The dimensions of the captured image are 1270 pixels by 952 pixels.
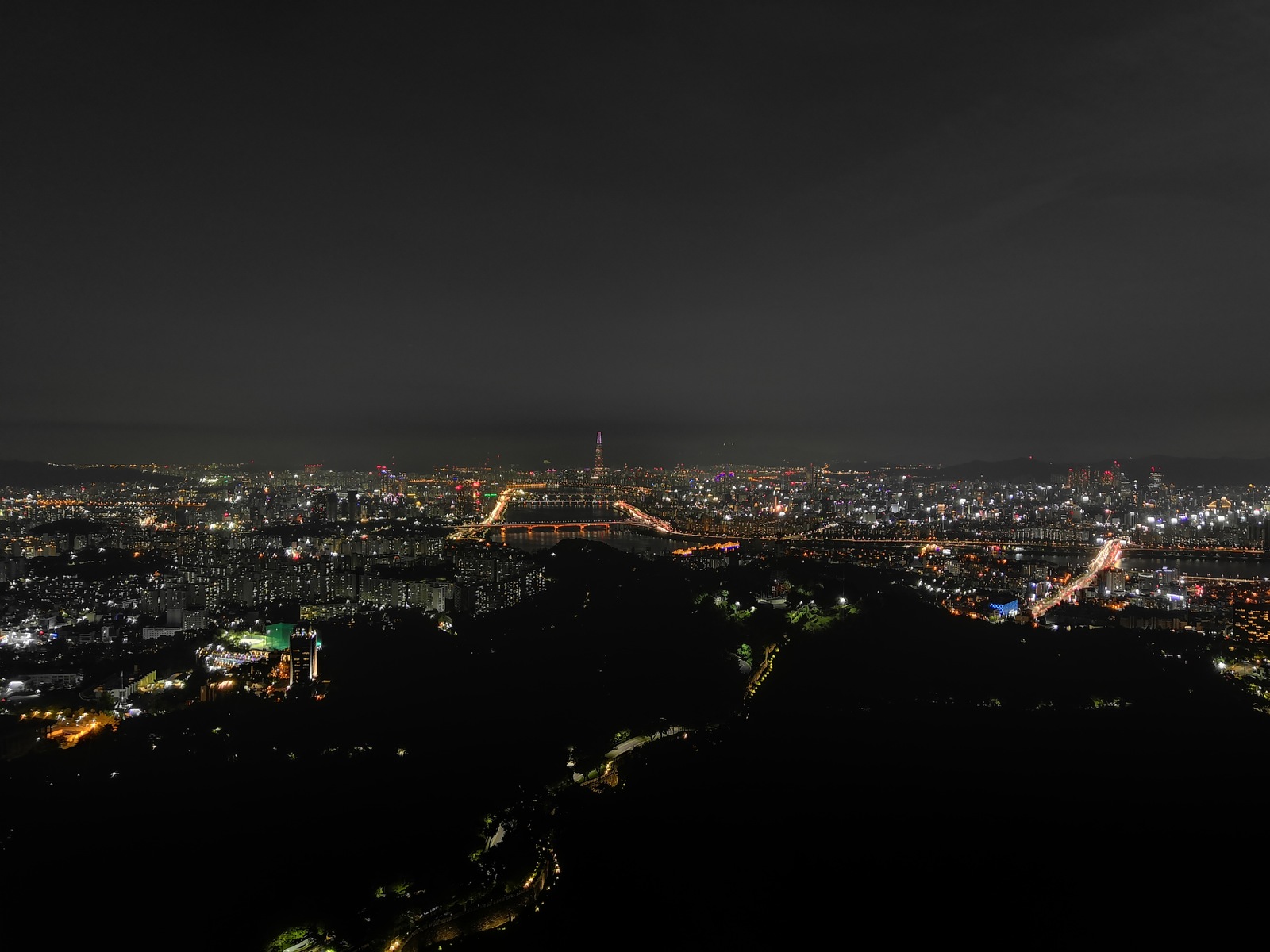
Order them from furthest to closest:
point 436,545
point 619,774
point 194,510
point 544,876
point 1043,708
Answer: point 194,510 < point 436,545 < point 1043,708 < point 619,774 < point 544,876

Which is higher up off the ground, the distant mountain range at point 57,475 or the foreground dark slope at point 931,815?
the distant mountain range at point 57,475

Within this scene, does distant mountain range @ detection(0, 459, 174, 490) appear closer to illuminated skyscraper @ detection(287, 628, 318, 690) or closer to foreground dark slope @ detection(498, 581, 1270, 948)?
illuminated skyscraper @ detection(287, 628, 318, 690)

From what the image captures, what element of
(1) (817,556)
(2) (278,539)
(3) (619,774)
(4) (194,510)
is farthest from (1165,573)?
(4) (194,510)

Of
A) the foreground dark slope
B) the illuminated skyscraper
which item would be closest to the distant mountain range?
the illuminated skyscraper

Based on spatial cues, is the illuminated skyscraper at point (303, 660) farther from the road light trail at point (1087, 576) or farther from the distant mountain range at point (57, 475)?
the distant mountain range at point (57, 475)

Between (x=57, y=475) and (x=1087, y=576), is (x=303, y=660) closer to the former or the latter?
(x=1087, y=576)

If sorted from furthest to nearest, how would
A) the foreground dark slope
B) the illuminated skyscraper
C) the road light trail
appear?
1. the road light trail
2. the illuminated skyscraper
3. the foreground dark slope

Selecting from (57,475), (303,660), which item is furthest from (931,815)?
(57,475)

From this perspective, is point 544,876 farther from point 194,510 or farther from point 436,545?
point 194,510

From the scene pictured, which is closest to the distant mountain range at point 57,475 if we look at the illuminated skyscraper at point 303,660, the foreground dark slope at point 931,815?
the illuminated skyscraper at point 303,660

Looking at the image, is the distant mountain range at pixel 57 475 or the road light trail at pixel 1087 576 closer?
the road light trail at pixel 1087 576

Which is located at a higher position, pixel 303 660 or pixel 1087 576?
pixel 303 660
